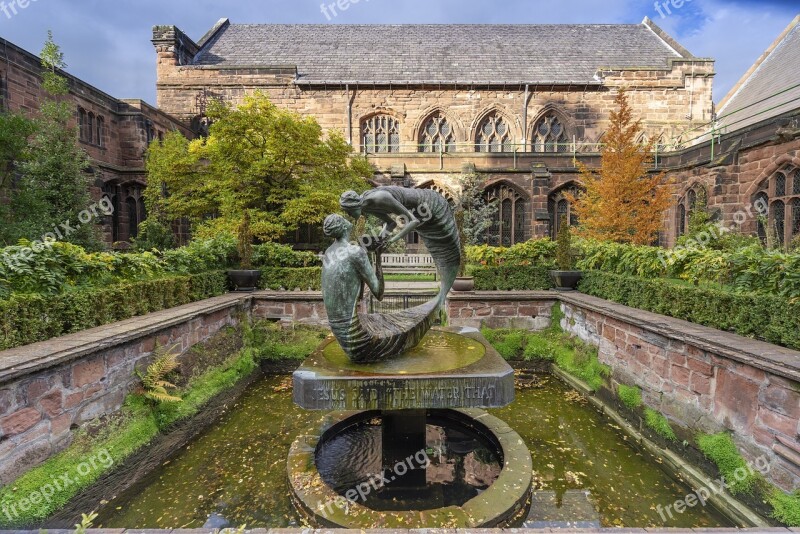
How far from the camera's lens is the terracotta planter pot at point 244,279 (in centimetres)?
1075

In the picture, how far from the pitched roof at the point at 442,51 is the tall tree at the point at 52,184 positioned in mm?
13091

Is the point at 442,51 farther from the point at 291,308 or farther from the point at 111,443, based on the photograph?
the point at 111,443

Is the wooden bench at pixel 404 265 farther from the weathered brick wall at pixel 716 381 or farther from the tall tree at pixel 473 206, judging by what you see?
the weathered brick wall at pixel 716 381

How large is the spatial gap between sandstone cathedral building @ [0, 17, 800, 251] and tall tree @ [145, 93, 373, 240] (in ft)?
14.1

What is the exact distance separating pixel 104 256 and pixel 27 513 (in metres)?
4.40

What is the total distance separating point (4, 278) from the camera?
17.7 ft

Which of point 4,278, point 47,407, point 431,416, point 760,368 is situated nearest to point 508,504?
point 431,416

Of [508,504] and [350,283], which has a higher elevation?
[350,283]

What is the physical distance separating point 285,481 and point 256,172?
1115 cm

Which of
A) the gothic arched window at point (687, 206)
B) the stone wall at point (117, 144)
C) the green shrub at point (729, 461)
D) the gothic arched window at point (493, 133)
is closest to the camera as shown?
the green shrub at point (729, 461)

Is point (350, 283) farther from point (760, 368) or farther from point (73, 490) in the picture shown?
point (760, 368)

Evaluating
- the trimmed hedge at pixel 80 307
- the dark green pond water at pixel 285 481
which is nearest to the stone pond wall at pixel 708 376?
the dark green pond water at pixel 285 481

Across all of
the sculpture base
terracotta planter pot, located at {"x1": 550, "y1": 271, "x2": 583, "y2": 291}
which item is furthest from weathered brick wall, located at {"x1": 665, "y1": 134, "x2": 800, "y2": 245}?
the sculpture base

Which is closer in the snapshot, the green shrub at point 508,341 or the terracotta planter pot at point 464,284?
the green shrub at point 508,341
